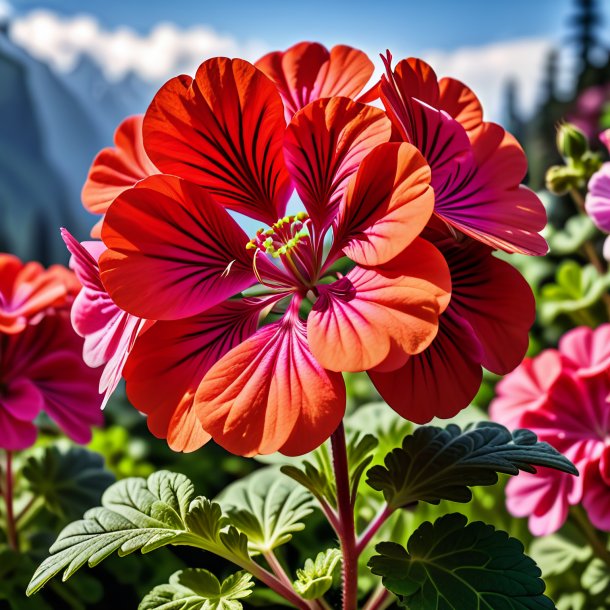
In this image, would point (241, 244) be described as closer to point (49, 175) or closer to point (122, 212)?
point (122, 212)

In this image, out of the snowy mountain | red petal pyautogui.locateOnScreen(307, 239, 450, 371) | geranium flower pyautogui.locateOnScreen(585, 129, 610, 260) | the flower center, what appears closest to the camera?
red petal pyautogui.locateOnScreen(307, 239, 450, 371)

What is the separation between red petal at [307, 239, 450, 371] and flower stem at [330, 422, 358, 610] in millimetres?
103

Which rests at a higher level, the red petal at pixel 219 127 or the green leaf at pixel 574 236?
the red petal at pixel 219 127

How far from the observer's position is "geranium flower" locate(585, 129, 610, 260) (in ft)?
2.01

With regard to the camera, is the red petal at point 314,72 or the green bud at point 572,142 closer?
the red petal at point 314,72

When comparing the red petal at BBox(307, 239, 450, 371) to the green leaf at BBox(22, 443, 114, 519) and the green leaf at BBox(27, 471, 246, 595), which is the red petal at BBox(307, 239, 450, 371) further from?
the green leaf at BBox(22, 443, 114, 519)

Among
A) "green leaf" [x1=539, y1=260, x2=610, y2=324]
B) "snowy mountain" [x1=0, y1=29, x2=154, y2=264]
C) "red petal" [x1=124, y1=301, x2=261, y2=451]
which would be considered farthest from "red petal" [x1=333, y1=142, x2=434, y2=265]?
"snowy mountain" [x1=0, y1=29, x2=154, y2=264]

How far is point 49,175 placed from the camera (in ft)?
7.52

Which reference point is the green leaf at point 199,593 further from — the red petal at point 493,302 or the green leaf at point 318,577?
the red petal at point 493,302

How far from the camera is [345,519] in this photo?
1.68ft

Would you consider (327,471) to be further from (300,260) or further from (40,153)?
(40,153)

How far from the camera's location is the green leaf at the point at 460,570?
45 centimetres

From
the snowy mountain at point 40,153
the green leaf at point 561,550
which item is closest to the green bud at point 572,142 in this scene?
the green leaf at point 561,550

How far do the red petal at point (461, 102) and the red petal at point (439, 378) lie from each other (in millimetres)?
168
